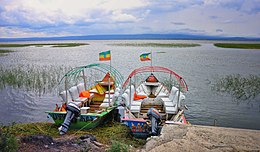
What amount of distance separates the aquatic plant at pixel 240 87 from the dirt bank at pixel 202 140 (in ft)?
28.0

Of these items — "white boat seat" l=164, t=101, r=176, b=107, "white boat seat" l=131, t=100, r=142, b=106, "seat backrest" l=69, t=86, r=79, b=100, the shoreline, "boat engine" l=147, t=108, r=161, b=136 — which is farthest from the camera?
"seat backrest" l=69, t=86, r=79, b=100

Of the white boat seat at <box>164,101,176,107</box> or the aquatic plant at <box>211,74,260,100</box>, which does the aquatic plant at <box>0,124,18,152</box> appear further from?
the aquatic plant at <box>211,74,260,100</box>

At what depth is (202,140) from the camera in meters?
6.04

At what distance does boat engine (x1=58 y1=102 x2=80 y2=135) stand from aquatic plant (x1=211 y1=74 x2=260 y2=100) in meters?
10.4

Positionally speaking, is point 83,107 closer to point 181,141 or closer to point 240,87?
point 181,141

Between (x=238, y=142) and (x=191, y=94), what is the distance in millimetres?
9409

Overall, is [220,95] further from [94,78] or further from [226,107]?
[94,78]

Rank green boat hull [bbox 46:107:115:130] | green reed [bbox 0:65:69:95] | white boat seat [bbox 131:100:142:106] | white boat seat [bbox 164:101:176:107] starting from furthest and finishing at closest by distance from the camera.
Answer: green reed [bbox 0:65:69:95], white boat seat [bbox 131:100:142:106], white boat seat [bbox 164:101:176:107], green boat hull [bbox 46:107:115:130]

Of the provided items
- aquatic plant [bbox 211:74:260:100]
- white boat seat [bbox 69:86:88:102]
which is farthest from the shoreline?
aquatic plant [bbox 211:74:260:100]

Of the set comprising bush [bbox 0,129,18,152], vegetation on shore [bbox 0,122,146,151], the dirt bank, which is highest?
bush [bbox 0,129,18,152]

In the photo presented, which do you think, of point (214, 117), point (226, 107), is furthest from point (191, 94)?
point (214, 117)

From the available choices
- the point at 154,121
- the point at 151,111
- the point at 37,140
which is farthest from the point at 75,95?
the point at 37,140

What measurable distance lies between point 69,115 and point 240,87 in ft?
40.9

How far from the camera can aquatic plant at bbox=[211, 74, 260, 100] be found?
14.6 m
